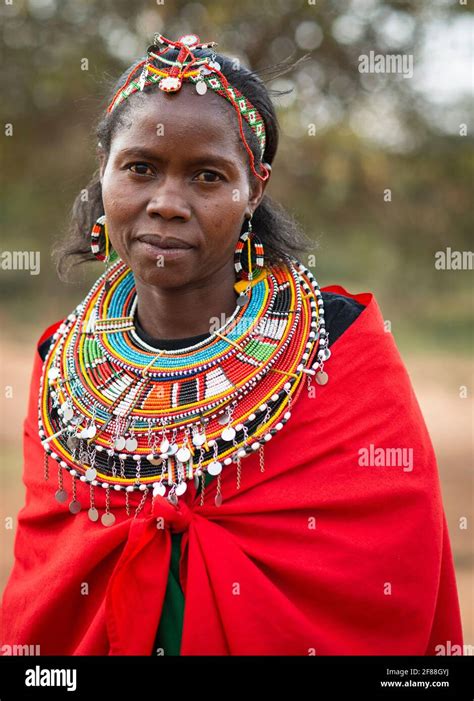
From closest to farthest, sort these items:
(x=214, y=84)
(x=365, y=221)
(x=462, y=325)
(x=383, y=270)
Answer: (x=214, y=84), (x=365, y=221), (x=383, y=270), (x=462, y=325)

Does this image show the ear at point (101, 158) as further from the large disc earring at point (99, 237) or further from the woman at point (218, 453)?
the large disc earring at point (99, 237)

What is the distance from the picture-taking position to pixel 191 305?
2.83 m

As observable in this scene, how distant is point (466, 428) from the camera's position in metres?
8.98

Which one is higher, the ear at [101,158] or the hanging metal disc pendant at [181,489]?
the ear at [101,158]

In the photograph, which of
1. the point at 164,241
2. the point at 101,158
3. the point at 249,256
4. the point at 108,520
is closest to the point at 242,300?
the point at 249,256

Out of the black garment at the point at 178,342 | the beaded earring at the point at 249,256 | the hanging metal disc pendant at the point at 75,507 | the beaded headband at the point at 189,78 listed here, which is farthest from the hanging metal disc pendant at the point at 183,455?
the beaded headband at the point at 189,78

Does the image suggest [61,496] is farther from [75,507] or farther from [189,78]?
[189,78]

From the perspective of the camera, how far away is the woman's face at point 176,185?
255cm

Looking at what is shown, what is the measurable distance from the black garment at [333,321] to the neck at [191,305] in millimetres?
22

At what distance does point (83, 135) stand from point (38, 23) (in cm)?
99

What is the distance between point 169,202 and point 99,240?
2.12ft

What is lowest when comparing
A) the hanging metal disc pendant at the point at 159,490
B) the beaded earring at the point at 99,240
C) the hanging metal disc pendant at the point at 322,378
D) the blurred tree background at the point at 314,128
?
the hanging metal disc pendant at the point at 159,490
